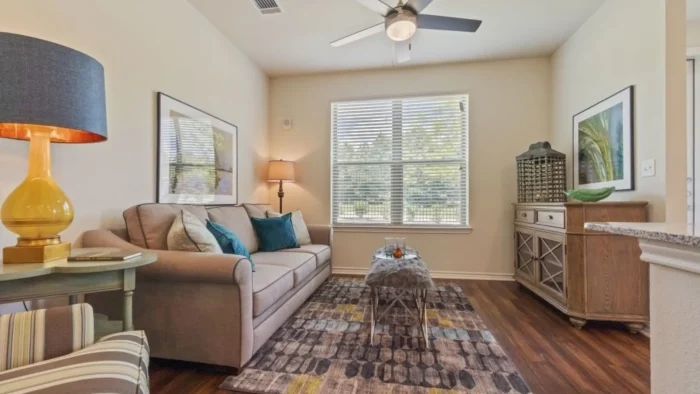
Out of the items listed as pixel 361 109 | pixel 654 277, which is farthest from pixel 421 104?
pixel 654 277

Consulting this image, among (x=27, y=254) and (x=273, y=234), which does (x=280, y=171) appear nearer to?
(x=273, y=234)

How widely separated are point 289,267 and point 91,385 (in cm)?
155

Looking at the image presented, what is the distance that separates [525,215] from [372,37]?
2.42 m

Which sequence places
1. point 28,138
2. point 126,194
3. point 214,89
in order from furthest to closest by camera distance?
point 214,89 → point 126,194 → point 28,138

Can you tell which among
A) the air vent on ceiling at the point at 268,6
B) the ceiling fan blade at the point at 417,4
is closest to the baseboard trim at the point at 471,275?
the ceiling fan blade at the point at 417,4

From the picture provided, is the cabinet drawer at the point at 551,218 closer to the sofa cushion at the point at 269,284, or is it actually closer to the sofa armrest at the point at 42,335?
the sofa cushion at the point at 269,284

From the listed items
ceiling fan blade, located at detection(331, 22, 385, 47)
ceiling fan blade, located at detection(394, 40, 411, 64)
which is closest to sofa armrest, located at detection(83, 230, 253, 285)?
ceiling fan blade, located at detection(331, 22, 385, 47)

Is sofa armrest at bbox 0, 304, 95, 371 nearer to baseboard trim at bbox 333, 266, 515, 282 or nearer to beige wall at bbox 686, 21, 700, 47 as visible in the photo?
baseboard trim at bbox 333, 266, 515, 282

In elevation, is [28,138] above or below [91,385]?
above

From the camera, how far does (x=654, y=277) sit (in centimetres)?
81

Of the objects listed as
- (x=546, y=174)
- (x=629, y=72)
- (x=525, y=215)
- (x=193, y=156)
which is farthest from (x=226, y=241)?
(x=629, y=72)

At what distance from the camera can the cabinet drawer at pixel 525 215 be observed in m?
3.00

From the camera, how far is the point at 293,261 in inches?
99.0

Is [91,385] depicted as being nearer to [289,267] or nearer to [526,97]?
[289,267]
